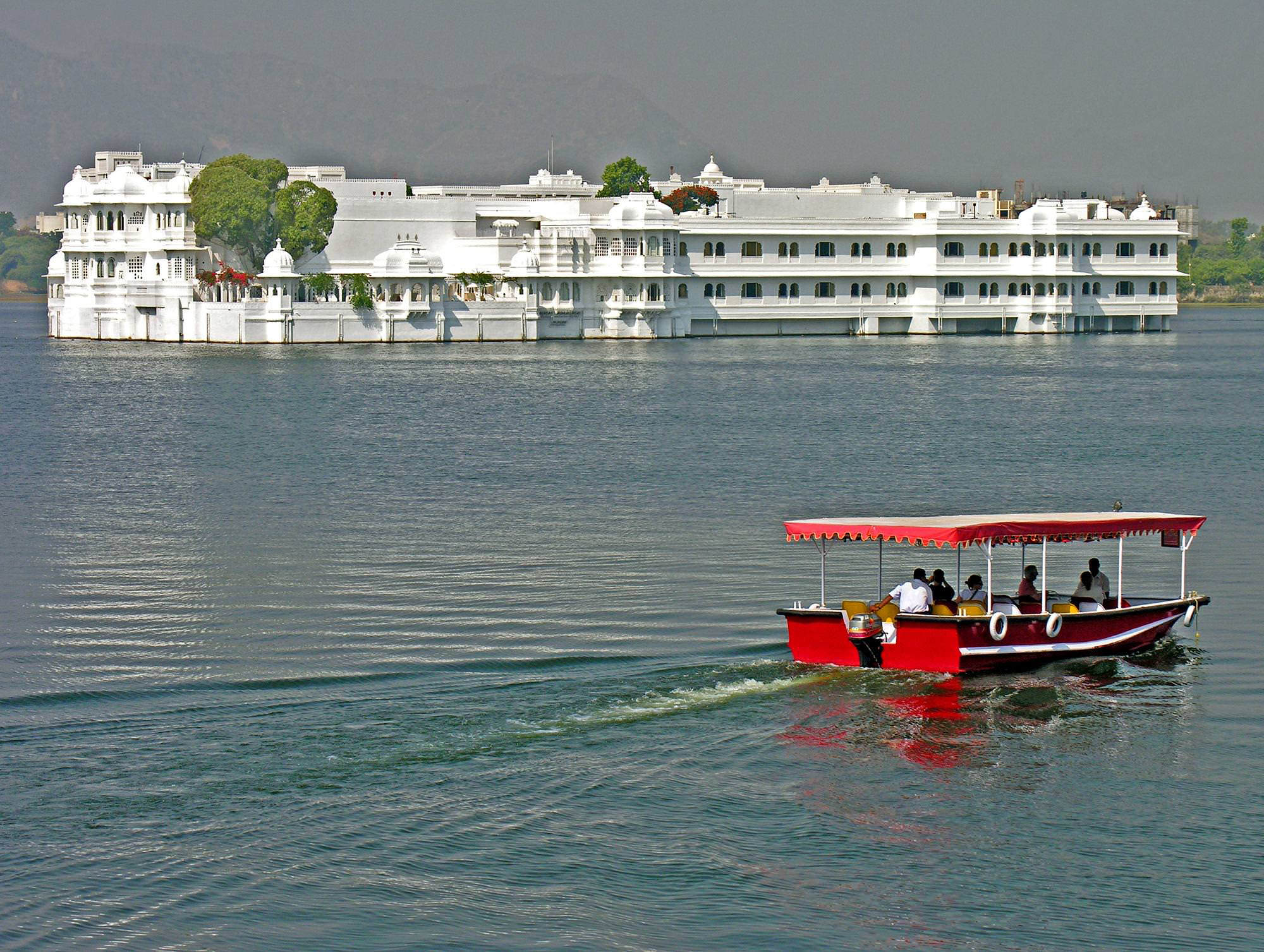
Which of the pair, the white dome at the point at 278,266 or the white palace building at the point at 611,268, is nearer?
the white dome at the point at 278,266

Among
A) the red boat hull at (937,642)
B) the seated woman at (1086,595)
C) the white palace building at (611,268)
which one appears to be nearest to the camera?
the red boat hull at (937,642)

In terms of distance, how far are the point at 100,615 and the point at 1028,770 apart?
10230 mm

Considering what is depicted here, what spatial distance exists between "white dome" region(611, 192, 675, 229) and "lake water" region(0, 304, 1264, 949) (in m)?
49.9

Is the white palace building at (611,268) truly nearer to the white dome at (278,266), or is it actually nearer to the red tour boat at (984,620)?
the white dome at (278,266)

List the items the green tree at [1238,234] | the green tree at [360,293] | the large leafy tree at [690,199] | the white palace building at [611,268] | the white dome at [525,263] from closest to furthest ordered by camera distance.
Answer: the green tree at [360,293]
the white palace building at [611,268]
the white dome at [525,263]
the large leafy tree at [690,199]
the green tree at [1238,234]

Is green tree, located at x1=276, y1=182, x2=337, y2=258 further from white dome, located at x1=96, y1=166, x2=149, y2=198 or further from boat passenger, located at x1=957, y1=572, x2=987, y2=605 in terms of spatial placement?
boat passenger, located at x1=957, y1=572, x2=987, y2=605

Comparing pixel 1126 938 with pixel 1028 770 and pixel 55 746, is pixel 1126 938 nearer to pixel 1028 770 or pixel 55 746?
pixel 1028 770

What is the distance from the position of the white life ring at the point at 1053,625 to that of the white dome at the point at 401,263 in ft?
196

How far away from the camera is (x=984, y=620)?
59.4 ft

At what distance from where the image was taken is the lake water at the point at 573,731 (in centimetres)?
1240

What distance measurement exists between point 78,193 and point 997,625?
239ft

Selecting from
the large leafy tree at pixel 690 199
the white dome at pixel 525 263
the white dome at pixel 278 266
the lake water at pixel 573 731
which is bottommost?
the lake water at pixel 573 731

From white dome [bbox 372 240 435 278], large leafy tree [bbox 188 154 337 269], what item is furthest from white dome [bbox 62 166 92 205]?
white dome [bbox 372 240 435 278]

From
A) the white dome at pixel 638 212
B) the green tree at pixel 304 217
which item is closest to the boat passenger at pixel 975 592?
the white dome at pixel 638 212
